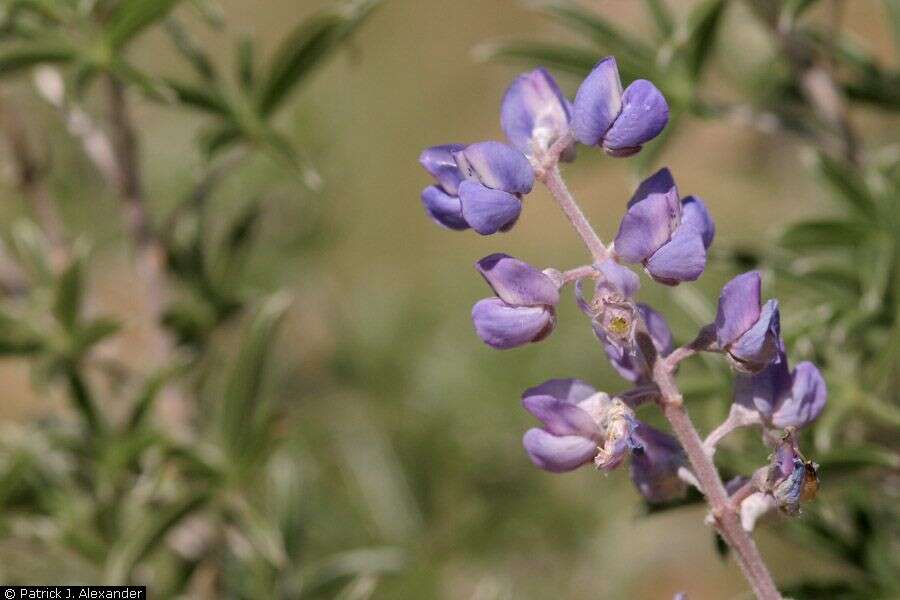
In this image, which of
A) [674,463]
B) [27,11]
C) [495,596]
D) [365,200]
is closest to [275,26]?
[365,200]

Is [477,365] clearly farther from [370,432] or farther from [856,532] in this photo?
[856,532]

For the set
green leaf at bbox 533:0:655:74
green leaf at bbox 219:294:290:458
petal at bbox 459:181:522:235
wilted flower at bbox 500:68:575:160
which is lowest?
petal at bbox 459:181:522:235

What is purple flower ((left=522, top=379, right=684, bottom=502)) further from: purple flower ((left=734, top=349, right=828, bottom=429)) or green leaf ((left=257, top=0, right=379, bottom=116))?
green leaf ((left=257, top=0, right=379, bottom=116))

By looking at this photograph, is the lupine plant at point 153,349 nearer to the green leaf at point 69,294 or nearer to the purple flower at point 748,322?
the green leaf at point 69,294

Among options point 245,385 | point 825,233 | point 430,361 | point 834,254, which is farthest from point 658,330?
point 430,361

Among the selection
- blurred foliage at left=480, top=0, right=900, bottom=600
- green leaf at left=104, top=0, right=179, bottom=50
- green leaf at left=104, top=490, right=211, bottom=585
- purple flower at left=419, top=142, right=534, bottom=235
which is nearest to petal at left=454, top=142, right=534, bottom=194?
purple flower at left=419, top=142, right=534, bottom=235

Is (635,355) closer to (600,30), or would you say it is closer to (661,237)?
(661,237)

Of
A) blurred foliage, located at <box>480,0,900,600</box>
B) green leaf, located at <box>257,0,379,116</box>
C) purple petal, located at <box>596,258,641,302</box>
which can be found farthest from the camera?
green leaf, located at <box>257,0,379,116</box>
